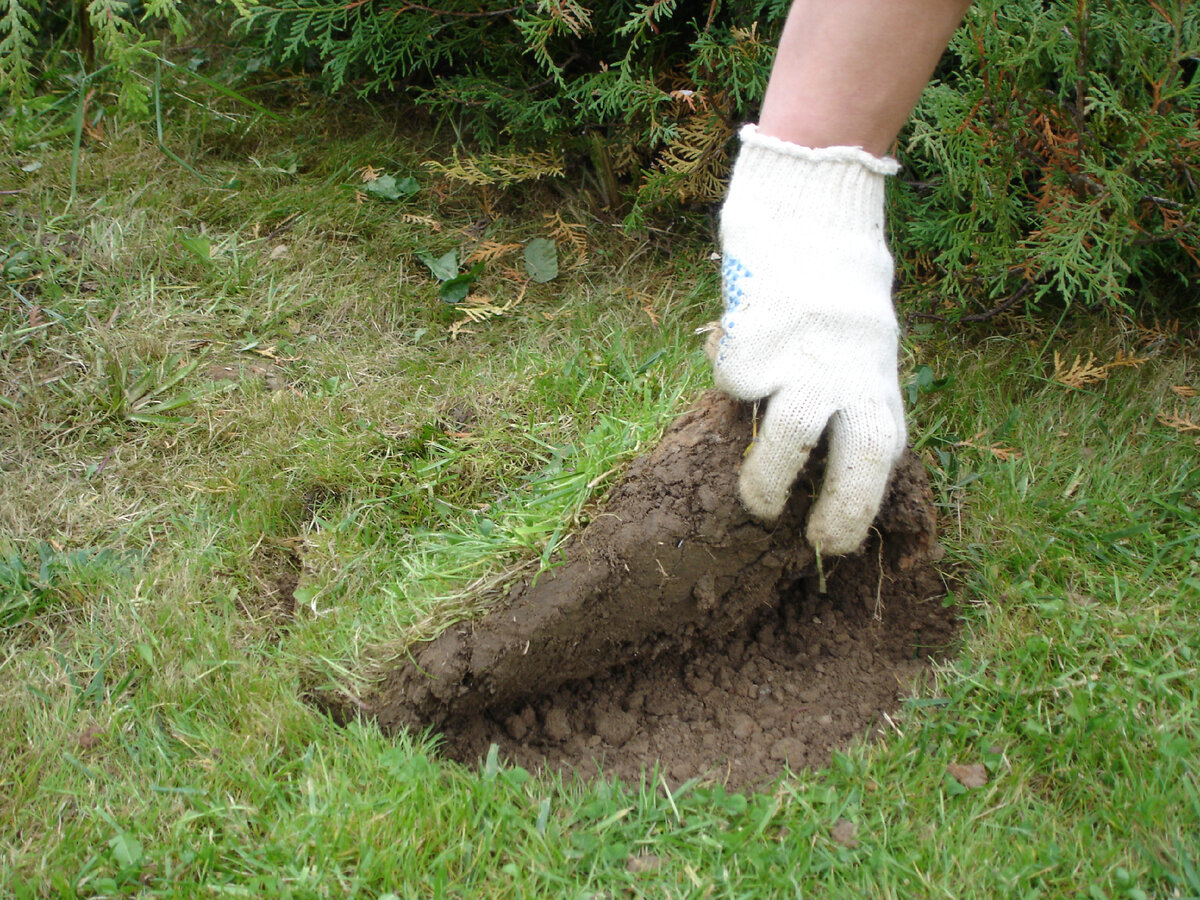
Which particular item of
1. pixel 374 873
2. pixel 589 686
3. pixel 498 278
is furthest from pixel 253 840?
pixel 498 278

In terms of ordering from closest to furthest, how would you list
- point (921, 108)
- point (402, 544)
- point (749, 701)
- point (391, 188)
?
1. point (749, 701)
2. point (402, 544)
3. point (921, 108)
4. point (391, 188)

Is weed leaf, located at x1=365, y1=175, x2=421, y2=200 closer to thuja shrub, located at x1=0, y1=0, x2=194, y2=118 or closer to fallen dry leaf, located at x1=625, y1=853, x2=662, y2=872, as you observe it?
thuja shrub, located at x1=0, y1=0, x2=194, y2=118

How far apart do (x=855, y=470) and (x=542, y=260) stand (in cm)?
182

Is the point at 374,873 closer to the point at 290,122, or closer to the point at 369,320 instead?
the point at 369,320

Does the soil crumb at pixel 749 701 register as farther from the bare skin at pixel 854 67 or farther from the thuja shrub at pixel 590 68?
the thuja shrub at pixel 590 68

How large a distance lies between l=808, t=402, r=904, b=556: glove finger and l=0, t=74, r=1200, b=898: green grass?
0.47m

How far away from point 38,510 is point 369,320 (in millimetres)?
1200

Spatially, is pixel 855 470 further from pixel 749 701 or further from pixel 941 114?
pixel 941 114

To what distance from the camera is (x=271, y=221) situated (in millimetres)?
3465

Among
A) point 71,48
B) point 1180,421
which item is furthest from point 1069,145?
point 71,48

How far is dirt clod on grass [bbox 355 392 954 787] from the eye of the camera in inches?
83.0

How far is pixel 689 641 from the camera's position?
7.45 ft

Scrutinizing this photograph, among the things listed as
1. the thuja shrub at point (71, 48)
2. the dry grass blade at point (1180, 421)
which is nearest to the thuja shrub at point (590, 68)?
the thuja shrub at point (71, 48)

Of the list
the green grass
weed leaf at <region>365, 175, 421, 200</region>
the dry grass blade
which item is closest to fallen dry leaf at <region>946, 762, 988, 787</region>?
the green grass
